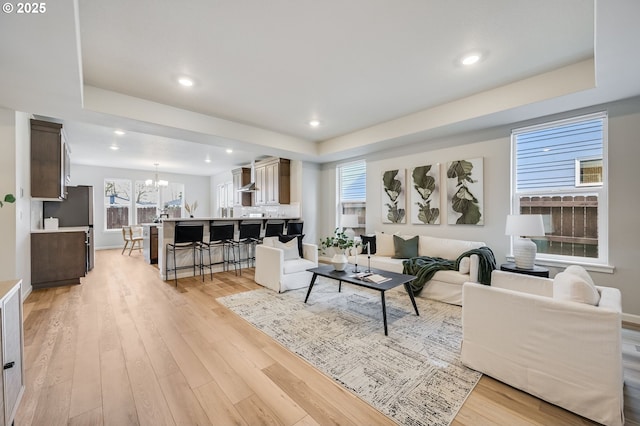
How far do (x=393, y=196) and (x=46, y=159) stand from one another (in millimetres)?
5871

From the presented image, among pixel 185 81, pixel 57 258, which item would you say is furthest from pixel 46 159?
pixel 185 81

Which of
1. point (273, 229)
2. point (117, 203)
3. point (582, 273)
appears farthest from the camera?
point (117, 203)

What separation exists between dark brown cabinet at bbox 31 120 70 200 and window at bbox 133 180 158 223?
5276mm

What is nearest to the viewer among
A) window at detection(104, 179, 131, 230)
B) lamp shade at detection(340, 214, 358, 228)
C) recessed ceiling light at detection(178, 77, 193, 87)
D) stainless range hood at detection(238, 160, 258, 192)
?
recessed ceiling light at detection(178, 77, 193, 87)

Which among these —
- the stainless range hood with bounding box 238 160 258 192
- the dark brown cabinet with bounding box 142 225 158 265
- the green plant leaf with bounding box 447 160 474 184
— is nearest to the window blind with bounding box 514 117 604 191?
the green plant leaf with bounding box 447 160 474 184

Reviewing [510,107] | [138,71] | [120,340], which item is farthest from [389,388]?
Answer: [138,71]

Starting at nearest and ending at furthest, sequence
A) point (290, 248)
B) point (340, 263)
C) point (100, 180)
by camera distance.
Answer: point (340, 263) → point (290, 248) → point (100, 180)

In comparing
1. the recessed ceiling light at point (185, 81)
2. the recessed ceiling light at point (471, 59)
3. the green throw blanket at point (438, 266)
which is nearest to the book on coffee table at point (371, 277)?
the green throw blanket at point (438, 266)

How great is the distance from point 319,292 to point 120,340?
243 cm

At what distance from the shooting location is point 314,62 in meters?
2.75

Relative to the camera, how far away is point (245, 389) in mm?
1855

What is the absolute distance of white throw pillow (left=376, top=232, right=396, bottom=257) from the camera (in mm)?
4672

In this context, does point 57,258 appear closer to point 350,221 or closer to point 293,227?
point 293,227

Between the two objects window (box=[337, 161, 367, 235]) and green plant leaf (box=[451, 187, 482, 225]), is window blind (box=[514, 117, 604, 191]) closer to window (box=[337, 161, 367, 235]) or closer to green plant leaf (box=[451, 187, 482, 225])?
green plant leaf (box=[451, 187, 482, 225])
